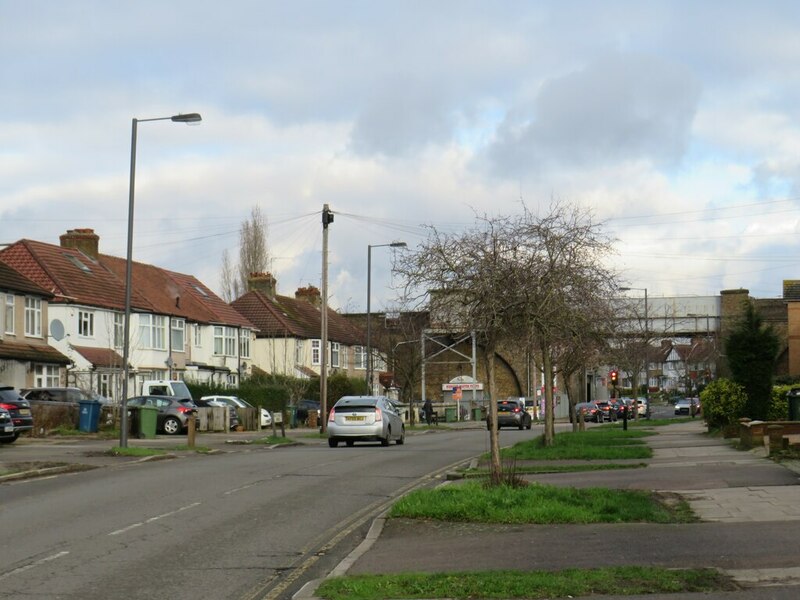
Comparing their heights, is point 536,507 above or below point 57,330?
below

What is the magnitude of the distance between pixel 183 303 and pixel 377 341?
623 inches

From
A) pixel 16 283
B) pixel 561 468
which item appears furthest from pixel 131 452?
pixel 16 283

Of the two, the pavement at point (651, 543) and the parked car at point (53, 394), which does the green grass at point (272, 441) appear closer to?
the parked car at point (53, 394)

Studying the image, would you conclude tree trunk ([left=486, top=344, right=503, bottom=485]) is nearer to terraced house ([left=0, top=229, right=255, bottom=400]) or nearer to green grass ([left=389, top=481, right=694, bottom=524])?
green grass ([left=389, top=481, right=694, bottom=524])

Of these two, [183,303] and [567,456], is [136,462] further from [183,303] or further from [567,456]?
[183,303]

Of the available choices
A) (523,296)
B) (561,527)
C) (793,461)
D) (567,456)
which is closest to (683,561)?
(561,527)

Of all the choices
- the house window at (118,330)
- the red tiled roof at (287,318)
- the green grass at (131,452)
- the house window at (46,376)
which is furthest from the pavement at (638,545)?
the red tiled roof at (287,318)

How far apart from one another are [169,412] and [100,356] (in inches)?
516

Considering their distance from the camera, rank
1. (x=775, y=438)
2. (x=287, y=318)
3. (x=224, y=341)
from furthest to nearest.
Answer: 1. (x=287, y=318)
2. (x=224, y=341)
3. (x=775, y=438)

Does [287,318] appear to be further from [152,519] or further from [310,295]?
[152,519]

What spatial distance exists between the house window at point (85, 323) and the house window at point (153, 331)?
348 centimetres

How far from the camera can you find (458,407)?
74.8 metres

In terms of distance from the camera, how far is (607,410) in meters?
69.7

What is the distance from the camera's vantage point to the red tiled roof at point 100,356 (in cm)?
5488
